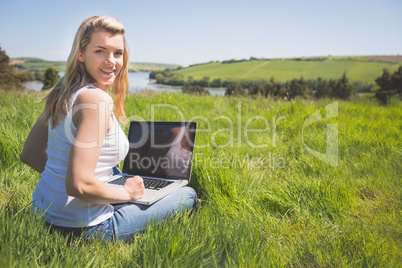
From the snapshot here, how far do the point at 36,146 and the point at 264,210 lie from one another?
1.88 metres

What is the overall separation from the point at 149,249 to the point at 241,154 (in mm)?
2631

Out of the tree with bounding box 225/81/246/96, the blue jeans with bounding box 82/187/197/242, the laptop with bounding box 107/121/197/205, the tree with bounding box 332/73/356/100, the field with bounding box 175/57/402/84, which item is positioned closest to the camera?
the blue jeans with bounding box 82/187/197/242

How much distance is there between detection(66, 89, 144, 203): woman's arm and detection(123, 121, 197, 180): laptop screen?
3.23 feet

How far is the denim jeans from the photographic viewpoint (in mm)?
1730

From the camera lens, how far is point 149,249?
1.48 m

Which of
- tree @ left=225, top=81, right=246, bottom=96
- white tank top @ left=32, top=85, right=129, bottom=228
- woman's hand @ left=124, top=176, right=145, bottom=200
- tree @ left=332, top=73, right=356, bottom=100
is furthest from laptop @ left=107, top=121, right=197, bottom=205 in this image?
tree @ left=332, top=73, right=356, bottom=100

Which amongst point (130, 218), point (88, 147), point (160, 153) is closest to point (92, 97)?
point (88, 147)

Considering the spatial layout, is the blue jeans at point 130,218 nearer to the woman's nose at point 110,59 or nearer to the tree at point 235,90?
the woman's nose at point 110,59

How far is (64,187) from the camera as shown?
1.67 m

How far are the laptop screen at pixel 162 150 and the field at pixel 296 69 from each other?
11375 centimetres

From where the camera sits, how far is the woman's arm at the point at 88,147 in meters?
1.45

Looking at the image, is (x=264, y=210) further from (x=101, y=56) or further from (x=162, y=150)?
(x=101, y=56)

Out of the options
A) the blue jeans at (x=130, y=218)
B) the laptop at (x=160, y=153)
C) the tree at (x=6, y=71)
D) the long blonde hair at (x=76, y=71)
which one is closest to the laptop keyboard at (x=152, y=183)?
the laptop at (x=160, y=153)

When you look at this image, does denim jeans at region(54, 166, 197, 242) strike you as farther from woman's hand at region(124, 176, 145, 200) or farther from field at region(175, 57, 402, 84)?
field at region(175, 57, 402, 84)
